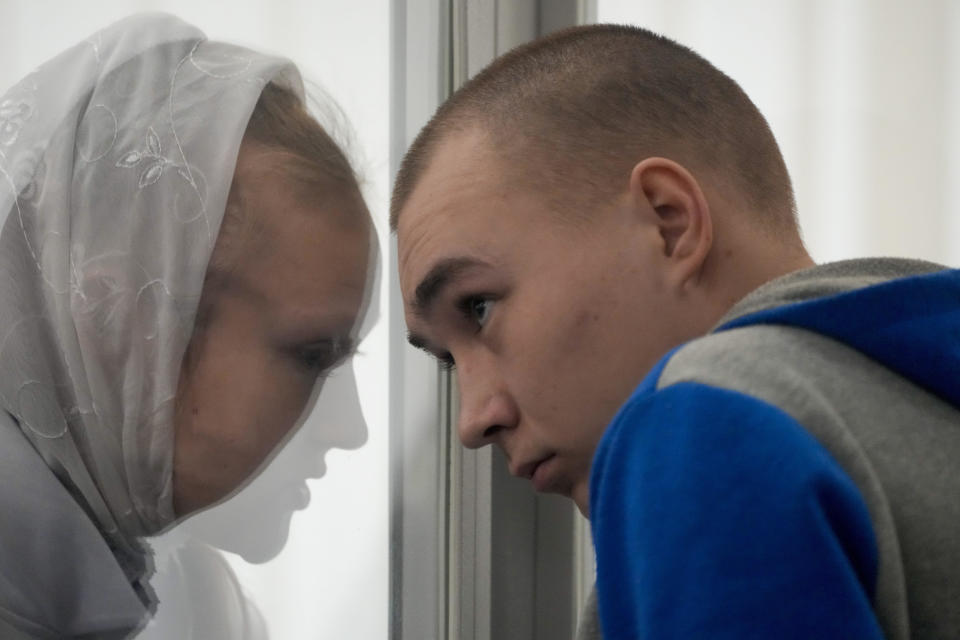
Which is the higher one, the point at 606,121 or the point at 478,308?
the point at 606,121

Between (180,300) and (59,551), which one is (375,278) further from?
(59,551)

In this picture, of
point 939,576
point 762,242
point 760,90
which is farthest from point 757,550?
point 760,90

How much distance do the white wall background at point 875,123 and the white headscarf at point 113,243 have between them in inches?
37.6

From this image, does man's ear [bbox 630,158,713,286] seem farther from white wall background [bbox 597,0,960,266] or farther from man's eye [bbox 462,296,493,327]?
white wall background [bbox 597,0,960,266]

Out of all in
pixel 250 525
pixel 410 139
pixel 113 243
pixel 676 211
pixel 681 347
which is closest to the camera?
pixel 681 347

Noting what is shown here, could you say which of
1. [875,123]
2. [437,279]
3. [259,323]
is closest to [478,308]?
[437,279]

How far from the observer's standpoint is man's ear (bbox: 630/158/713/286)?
35.2 inches

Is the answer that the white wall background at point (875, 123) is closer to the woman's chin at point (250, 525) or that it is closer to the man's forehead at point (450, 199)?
the man's forehead at point (450, 199)

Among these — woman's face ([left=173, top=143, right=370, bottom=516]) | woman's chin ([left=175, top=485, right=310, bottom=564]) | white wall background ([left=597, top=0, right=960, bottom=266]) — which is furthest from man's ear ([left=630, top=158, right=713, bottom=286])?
white wall background ([left=597, top=0, right=960, bottom=266])

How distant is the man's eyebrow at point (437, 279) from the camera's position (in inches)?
37.4

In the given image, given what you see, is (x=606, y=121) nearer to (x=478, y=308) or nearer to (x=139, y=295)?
(x=478, y=308)

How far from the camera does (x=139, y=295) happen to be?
3.36 feet

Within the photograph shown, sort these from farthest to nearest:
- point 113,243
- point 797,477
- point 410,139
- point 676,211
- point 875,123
Answer: point 875,123, point 410,139, point 113,243, point 676,211, point 797,477

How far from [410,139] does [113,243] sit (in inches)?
17.1
